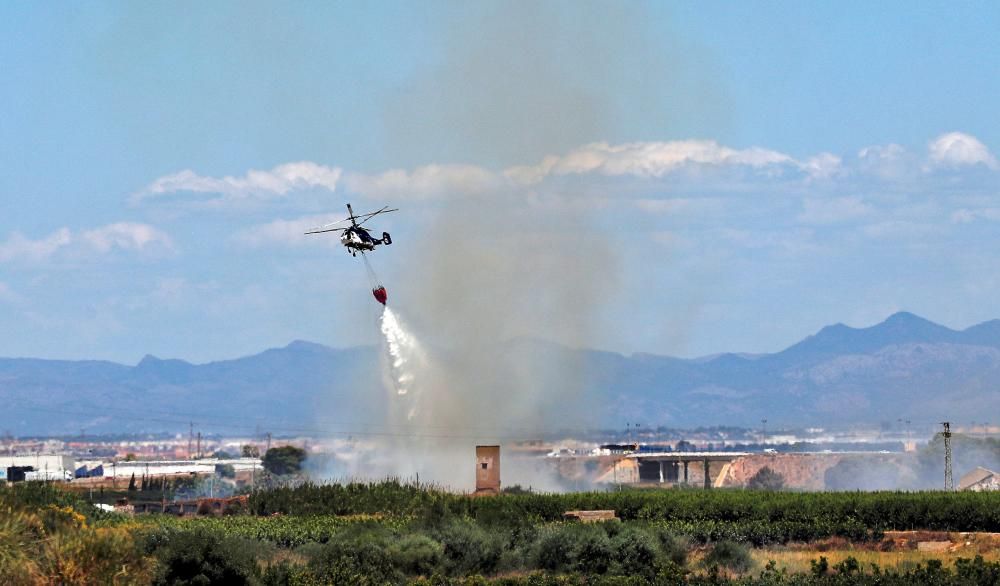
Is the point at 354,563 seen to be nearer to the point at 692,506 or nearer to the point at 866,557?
the point at 866,557

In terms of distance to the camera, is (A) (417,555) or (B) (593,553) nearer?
(A) (417,555)

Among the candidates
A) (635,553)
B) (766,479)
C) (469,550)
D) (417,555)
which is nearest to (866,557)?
(635,553)

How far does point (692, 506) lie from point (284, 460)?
4642 inches

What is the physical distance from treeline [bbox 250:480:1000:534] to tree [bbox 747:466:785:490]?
64337 millimetres

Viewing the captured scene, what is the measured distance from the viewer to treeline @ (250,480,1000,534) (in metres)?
64.7

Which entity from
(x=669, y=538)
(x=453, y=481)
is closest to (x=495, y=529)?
(x=669, y=538)

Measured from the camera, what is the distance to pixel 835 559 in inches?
2242

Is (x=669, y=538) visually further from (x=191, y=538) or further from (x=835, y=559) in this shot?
(x=191, y=538)

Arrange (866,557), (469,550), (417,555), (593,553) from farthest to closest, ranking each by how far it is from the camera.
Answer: (866,557) < (469,550) < (593,553) < (417,555)

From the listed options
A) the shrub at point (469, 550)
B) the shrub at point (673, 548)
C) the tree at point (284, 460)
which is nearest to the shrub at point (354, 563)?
the shrub at point (469, 550)

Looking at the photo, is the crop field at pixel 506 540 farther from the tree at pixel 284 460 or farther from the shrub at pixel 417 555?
the tree at pixel 284 460

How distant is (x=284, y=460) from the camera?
600ft

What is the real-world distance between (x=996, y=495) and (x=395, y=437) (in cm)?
6723

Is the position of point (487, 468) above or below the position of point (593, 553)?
above
